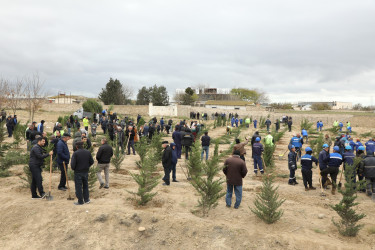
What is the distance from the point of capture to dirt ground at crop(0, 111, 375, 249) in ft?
19.2

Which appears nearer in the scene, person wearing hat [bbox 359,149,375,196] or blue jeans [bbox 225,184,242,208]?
blue jeans [bbox 225,184,242,208]

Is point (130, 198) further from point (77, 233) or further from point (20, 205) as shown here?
point (20, 205)

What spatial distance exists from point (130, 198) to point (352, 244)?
16.6ft

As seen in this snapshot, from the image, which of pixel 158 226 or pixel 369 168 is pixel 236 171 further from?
pixel 369 168

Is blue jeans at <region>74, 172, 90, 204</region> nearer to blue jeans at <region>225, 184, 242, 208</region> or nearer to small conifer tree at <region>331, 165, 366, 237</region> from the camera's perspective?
blue jeans at <region>225, 184, 242, 208</region>

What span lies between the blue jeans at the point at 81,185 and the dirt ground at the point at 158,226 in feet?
0.72

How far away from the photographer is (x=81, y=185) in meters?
6.95

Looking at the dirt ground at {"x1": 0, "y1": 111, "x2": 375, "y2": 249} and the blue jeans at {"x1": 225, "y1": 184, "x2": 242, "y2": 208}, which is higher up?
the blue jeans at {"x1": 225, "y1": 184, "x2": 242, "y2": 208}

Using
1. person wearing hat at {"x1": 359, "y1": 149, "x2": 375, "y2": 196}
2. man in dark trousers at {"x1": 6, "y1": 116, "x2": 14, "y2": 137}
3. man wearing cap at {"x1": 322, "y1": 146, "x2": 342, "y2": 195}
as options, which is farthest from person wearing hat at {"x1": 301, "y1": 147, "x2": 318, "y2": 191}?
man in dark trousers at {"x1": 6, "y1": 116, "x2": 14, "y2": 137}

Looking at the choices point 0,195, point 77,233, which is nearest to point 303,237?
point 77,233

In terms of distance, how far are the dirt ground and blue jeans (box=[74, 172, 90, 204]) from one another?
220 mm

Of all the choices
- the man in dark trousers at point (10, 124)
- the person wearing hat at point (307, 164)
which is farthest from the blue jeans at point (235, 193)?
the man in dark trousers at point (10, 124)

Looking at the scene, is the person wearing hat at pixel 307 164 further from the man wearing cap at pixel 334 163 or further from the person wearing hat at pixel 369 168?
the person wearing hat at pixel 369 168

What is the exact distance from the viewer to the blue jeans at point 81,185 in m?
6.80
